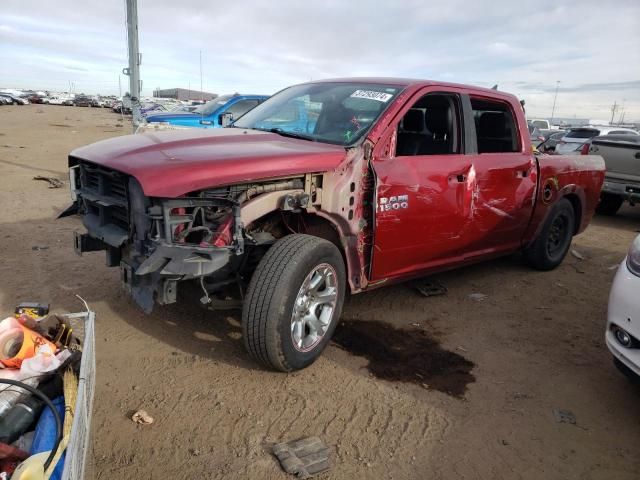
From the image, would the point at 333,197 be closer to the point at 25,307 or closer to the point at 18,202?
the point at 25,307

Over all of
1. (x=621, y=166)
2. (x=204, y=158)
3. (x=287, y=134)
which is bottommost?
(x=621, y=166)

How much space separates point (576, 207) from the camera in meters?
5.86

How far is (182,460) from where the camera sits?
248cm

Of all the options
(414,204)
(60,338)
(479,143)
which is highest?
(479,143)

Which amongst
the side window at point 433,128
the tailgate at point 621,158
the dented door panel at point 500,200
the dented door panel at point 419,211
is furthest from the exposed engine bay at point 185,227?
the tailgate at point 621,158

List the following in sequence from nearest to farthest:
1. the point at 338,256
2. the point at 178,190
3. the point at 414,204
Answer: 1. the point at 178,190
2. the point at 338,256
3. the point at 414,204

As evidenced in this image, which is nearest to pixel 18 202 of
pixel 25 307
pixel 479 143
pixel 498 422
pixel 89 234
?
pixel 89 234

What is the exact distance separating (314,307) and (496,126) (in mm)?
2907

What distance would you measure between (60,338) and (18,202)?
591 centimetres

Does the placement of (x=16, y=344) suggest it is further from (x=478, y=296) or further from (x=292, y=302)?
(x=478, y=296)

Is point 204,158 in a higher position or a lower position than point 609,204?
higher

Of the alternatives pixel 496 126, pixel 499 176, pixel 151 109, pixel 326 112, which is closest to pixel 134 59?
pixel 326 112

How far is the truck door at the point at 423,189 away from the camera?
363 centimetres

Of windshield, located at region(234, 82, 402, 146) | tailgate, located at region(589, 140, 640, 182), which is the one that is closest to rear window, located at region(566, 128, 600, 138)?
tailgate, located at region(589, 140, 640, 182)
